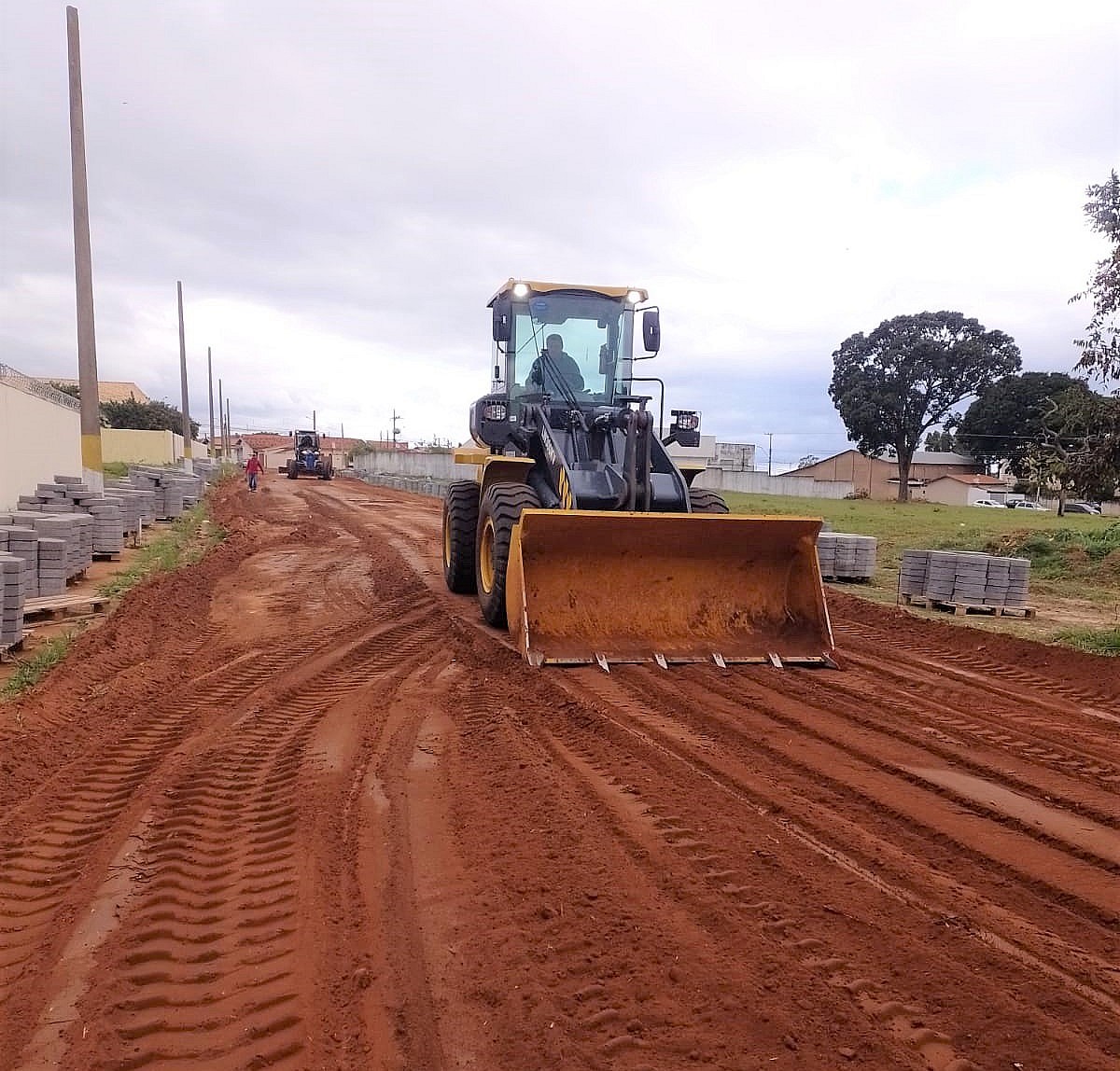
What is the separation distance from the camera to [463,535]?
992cm

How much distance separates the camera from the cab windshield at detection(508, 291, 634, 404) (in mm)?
9039

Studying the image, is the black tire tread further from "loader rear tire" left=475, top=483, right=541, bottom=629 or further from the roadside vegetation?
the roadside vegetation

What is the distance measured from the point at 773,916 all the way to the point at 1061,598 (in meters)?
10.6

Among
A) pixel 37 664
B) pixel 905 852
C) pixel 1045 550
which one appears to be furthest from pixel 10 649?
pixel 1045 550

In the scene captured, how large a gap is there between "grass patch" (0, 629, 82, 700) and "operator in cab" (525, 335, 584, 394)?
200 inches

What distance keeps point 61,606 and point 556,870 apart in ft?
24.1

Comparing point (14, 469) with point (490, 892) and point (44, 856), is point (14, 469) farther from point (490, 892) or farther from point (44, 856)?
point (490, 892)

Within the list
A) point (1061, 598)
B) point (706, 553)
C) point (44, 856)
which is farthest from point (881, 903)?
point (1061, 598)

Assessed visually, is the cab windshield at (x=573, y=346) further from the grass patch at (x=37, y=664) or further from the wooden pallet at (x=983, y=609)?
the grass patch at (x=37, y=664)

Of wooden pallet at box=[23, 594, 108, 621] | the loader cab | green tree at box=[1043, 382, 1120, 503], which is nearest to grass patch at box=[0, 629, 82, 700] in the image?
wooden pallet at box=[23, 594, 108, 621]

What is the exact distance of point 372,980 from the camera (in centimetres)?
277

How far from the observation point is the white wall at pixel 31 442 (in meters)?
15.0

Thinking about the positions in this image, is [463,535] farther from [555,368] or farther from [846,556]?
[846,556]

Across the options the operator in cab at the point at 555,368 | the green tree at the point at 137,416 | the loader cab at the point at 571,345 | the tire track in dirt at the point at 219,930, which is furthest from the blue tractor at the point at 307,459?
the tire track in dirt at the point at 219,930
